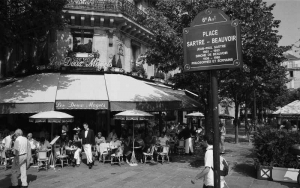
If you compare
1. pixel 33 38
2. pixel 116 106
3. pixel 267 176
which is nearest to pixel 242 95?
pixel 116 106

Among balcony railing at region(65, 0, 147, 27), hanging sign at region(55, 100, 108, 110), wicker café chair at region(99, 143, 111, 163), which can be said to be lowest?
wicker café chair at region(99, 143, 111, 163)

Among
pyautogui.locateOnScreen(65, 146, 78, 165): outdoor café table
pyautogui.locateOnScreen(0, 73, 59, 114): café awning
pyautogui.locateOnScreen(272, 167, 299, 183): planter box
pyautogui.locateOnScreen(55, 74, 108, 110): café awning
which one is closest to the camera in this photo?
pyautogui.locateOnScreen(272, 167, 299, 183): planter box

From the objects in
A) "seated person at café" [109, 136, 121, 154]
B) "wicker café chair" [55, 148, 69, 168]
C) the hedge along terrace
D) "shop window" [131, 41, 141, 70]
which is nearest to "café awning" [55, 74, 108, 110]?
"seated person at café" [109, 136, 121, 154]

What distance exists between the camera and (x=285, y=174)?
8484 millimetres

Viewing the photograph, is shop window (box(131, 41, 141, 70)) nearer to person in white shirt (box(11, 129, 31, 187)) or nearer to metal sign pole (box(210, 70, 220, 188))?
person in white shirt (box(11, 129, 31, 187))

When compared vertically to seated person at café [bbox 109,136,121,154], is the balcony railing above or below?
above

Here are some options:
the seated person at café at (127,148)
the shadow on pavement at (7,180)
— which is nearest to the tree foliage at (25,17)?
the shadow on pavement at (7,180)

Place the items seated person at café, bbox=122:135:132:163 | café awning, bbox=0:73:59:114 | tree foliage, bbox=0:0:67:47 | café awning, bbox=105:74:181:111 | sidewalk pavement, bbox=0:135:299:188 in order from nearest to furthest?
sidewalk pavement, bbox=0:135:299:188 < seated person at café, bbox=122:135:132:163 < tree foliage, bbox=0:0:67:47 < café awning, bbox=0:73:59:114 < café awning, bbox=105:74:181:111

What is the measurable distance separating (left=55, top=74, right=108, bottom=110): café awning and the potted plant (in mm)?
7236

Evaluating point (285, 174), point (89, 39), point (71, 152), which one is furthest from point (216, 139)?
point (89, 39)

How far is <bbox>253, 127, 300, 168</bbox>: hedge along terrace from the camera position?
28.1 ft

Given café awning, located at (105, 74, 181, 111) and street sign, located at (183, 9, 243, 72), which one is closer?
street sign, located at (183, 9, 243, 72)

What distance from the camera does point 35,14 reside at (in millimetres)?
12617

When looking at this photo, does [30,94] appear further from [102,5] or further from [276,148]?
[276,148]
